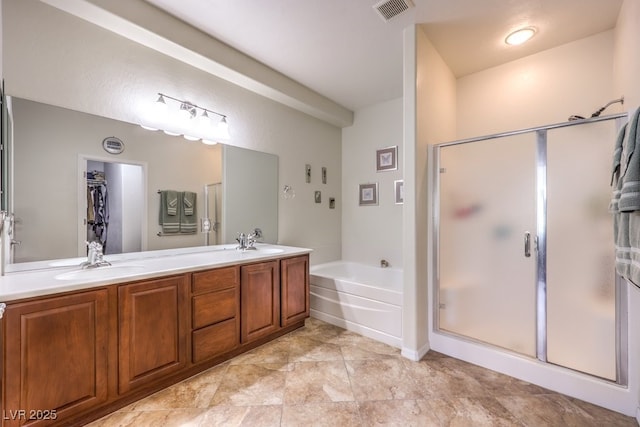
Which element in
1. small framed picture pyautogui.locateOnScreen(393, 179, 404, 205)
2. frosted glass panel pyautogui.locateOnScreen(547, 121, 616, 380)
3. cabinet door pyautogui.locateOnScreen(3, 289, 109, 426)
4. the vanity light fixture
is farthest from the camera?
small framed picture pyautogui.locateOnScreen(393, 179, 404, 205)

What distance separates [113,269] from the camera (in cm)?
181

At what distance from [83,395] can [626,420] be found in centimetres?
299

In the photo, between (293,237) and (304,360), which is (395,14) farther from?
(304,360)

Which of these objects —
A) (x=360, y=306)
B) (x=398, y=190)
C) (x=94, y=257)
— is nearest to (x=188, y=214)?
(x=94, y=257)

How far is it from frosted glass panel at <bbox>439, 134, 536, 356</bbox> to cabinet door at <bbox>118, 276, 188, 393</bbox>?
2049 millimetres

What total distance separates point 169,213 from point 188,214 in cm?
16

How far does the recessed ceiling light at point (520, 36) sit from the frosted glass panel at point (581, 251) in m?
0.98

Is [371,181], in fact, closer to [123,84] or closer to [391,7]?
[391,7]

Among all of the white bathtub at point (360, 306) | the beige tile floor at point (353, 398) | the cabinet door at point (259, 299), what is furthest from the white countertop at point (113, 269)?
the beige tile floor at point (353, 398)

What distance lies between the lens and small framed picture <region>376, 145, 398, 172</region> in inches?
141

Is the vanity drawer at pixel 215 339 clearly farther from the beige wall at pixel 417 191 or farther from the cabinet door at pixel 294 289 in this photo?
the beige wall at pixel 417 191

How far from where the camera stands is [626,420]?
152 cm

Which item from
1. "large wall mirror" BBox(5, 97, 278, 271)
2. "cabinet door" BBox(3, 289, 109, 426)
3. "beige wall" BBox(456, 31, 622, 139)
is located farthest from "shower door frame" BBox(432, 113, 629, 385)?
"cabinet door" BBox(3, 289, 109, 426)

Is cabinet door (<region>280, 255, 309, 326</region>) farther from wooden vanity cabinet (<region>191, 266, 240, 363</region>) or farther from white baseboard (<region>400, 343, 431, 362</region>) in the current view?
white baseboard (<region>400, 343, 431, 362</region>)
